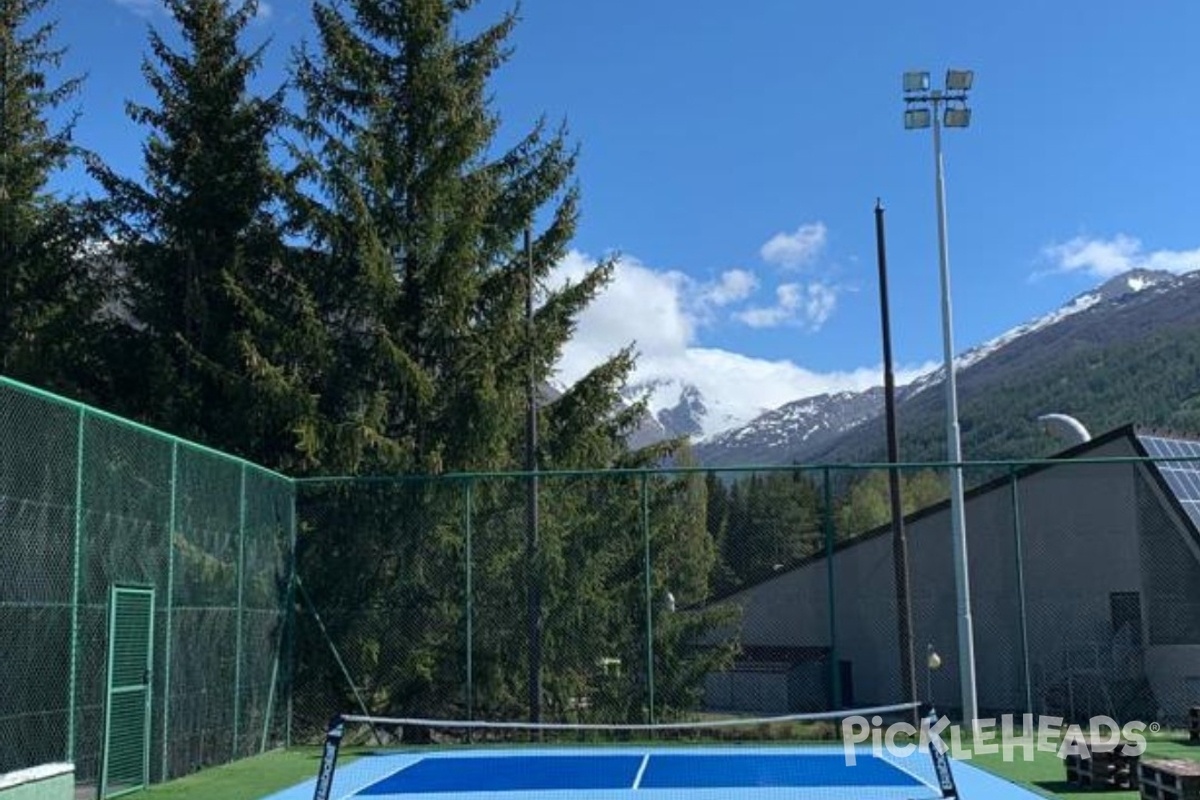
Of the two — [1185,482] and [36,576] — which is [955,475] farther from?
[36,576]

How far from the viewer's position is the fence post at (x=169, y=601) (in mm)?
13586

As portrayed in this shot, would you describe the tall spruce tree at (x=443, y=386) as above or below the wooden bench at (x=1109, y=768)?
above

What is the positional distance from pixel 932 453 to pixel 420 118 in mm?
134402

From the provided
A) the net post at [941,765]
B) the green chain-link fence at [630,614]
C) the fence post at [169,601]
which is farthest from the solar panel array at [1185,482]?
the fence post at [169,601]

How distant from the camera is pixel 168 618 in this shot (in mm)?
13781

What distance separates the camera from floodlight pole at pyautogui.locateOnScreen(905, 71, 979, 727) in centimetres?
1802

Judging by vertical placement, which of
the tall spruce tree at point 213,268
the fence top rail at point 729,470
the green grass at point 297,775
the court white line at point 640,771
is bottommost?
the court white line at point 640,771

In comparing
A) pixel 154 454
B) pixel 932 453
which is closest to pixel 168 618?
pixel 154 454

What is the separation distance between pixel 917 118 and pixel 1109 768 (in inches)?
473

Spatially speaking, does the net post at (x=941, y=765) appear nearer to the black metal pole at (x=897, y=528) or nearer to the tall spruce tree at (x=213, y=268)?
the black metal pole at (x=897, y=528)

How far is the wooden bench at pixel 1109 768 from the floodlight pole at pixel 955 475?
5596 millimetres

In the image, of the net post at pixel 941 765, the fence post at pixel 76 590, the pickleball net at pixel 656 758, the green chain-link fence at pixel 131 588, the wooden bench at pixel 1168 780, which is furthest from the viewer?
the pickleball net at pixel 656 758

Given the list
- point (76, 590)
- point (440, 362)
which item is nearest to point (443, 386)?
point (440, 362)

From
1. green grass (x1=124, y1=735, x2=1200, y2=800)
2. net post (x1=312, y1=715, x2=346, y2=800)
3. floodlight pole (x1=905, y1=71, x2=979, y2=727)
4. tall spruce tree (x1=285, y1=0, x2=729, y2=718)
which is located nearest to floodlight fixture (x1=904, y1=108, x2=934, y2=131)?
floodlight pole (x1=905, y1=71, x2=979, y2=727)
